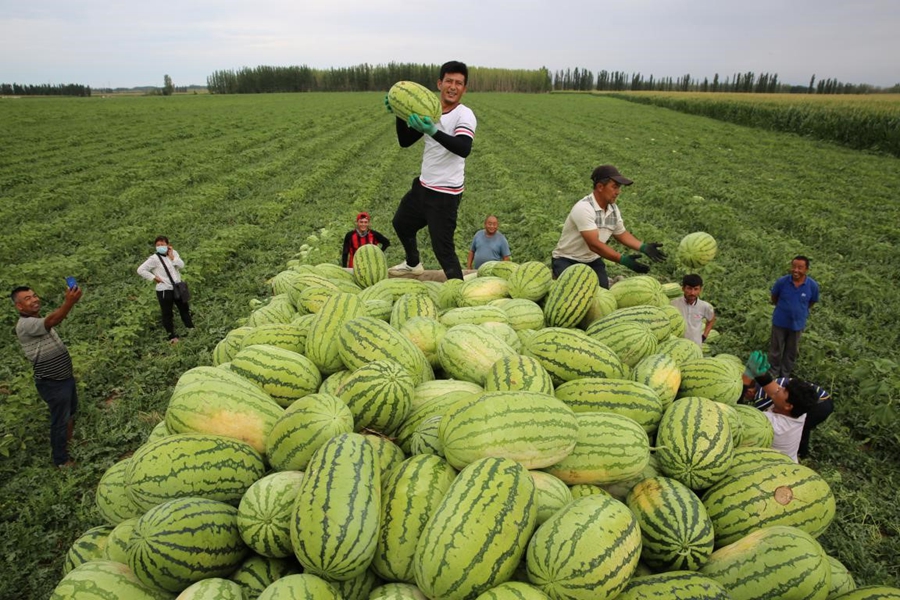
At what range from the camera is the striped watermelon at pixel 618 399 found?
7.66ft

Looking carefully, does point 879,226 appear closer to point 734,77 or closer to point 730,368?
point 730,368

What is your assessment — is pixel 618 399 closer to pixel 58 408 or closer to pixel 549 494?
pixel 549 494

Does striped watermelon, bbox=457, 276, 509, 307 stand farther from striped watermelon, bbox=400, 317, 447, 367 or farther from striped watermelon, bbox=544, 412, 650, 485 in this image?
striped watermelon, bbox=544, 412, 650, 485

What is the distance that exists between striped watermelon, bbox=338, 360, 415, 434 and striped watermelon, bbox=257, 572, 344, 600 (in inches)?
28.5

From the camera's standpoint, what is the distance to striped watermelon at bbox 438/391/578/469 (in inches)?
77.9

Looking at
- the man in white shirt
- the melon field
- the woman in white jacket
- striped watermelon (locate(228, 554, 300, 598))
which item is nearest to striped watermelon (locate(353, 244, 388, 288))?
the melon field

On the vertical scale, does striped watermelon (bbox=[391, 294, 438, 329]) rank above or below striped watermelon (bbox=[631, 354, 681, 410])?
above

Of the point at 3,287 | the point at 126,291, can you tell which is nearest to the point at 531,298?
the point at 126,291

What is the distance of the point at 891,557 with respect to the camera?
371 centimetres

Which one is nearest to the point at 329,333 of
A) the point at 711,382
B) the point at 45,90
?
the point at 711,382

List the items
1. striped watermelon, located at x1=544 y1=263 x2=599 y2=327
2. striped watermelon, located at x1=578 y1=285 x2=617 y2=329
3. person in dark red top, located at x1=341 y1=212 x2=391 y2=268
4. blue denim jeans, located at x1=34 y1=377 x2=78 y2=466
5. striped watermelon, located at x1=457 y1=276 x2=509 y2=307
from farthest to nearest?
person in dark red top, located at x1=341 y1=212 x2=391 y2=268, blue denim jeans, located at x1=34 y1=377 x2=78 y2=466, striped watermelon, located at x1=457 y1=276 x2=509 y2=307, striped watermelon, located at x1=578 y1=285 x2=617 y2=329, striped watermelon, located at x1=544 y1=263 x2=599 y2=327

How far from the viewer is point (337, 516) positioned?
1697 millimetres

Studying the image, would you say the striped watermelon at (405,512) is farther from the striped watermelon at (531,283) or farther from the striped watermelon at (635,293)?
the striped watermelon at (635,293)

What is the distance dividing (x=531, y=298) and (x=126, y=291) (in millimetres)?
8178
